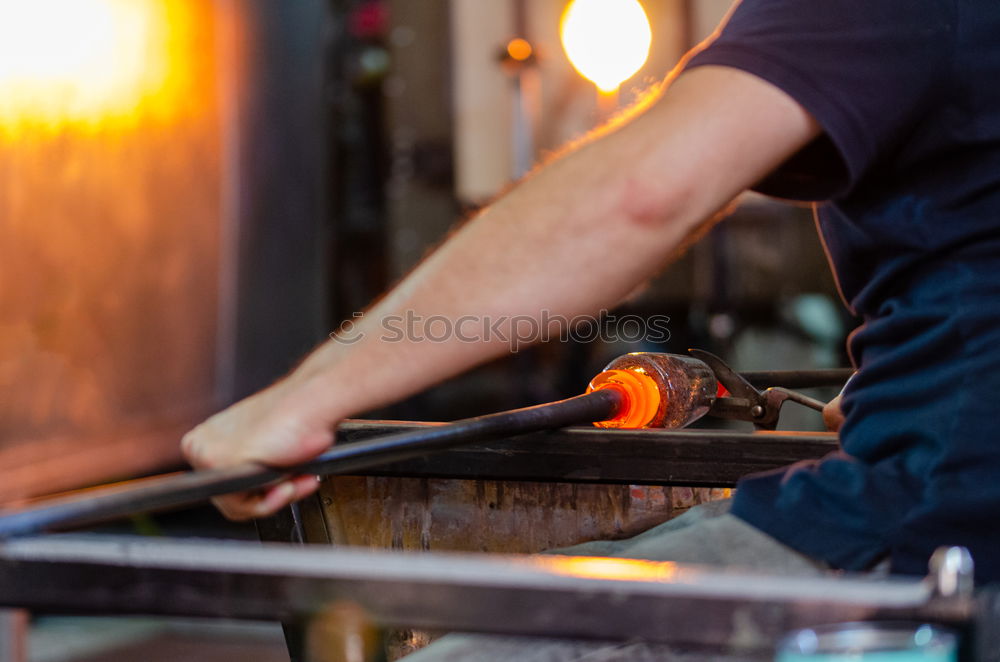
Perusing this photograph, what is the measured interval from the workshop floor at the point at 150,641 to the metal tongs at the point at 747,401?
6.63 ft

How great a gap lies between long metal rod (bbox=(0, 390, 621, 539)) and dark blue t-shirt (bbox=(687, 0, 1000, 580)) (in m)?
0.29

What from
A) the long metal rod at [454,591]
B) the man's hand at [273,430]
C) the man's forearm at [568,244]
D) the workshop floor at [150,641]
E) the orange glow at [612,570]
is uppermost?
the man's forearm at [568,244]

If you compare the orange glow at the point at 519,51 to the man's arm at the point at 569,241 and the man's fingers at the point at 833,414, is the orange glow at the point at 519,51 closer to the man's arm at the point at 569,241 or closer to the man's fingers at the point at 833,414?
the man's fingers at the point at 833,414

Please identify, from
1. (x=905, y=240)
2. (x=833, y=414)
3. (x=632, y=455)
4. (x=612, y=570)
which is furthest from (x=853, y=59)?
(x=833, y=414)

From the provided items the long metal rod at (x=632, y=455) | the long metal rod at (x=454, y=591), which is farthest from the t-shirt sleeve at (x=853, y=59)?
the long metal rod at (x=632, y=455)

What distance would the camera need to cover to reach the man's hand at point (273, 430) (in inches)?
32.7

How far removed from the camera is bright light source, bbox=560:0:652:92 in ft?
14.6

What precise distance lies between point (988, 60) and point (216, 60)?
13.3ft

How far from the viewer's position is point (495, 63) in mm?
5949

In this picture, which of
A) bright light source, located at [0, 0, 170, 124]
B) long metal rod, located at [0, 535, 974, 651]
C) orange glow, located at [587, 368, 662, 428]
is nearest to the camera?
long metal rod, located at [0, 535, 974, 651]

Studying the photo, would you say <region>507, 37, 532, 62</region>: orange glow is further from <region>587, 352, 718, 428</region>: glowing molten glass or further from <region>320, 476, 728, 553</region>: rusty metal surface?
<region>320, 476, 728, 553</region>: rusty metal surface

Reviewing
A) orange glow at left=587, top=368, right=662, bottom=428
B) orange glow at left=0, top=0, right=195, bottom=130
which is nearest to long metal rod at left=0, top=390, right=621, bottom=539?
orange glow at left=587, top=368, right=662, bottom=428

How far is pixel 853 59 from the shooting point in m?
0.79

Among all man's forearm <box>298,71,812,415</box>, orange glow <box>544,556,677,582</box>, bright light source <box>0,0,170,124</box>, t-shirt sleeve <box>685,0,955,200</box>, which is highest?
bright light source <box>0,0,170,124</box>
